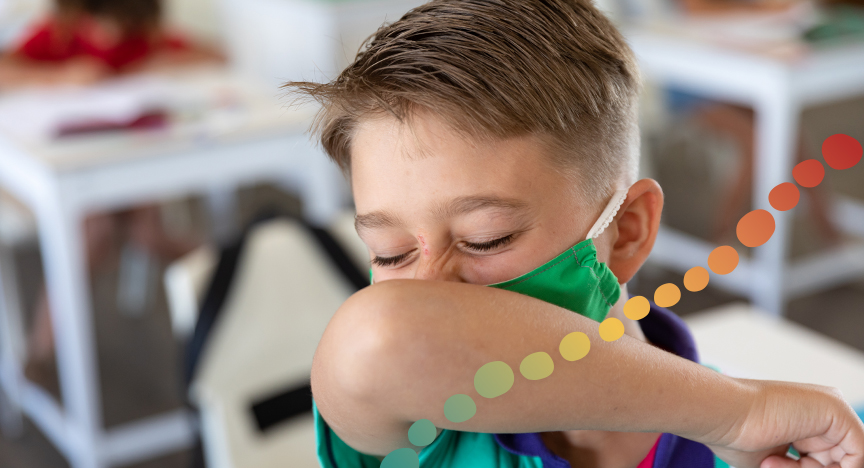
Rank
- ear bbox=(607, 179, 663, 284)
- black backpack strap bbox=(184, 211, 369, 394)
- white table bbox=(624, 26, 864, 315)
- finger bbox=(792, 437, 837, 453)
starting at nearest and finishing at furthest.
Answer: finger bbox=(792, 437, 837, 453) < ear bbox=(607, 179, 663, 284) < black backpack strap bbox=(184, 211, 369, 394) < white table bbox=(624, 26, 864, 315)

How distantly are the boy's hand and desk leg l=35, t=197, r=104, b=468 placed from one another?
168 centimetres

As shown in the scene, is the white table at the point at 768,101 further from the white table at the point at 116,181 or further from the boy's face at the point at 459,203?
the boy's face at the point at 459,203

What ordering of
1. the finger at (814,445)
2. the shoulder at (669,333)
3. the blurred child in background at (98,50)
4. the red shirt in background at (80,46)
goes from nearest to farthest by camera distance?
the finger at (814,445)
the shoulder at (669,333)
the blurred child in background at (98,50)
the red shirt in background at (80,46)

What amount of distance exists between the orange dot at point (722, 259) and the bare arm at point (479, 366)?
0.07m

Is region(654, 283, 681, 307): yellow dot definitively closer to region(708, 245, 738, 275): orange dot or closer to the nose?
region(708, 245, 738, 275): orange dot

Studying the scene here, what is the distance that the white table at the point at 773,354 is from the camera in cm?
110

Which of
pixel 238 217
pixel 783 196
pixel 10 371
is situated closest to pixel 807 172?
pixel 783 196

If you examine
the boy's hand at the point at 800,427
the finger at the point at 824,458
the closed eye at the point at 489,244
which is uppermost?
the closed eye at the point at 489,244

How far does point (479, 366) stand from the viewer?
0.43 m

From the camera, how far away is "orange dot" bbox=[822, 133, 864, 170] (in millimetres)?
474

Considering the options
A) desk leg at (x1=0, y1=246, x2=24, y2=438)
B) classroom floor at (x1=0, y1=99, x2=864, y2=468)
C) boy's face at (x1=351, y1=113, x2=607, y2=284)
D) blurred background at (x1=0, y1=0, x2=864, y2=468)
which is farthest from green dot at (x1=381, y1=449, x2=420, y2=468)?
desk leg at (x1=0, y1=246, x2=24, y2=438)

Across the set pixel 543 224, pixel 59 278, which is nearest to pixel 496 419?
pixel 543 224
